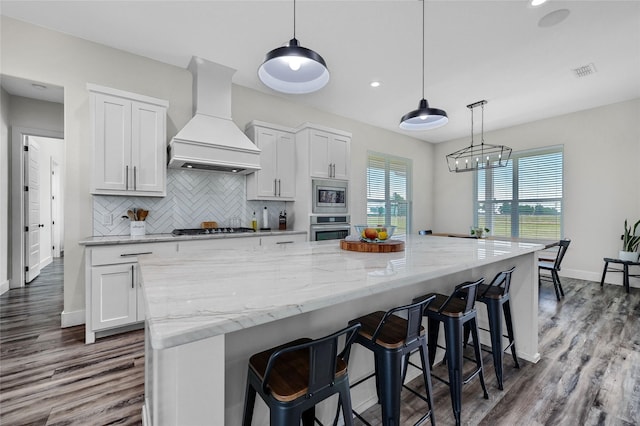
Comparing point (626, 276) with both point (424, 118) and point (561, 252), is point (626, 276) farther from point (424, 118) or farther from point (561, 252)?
point (424, 118)

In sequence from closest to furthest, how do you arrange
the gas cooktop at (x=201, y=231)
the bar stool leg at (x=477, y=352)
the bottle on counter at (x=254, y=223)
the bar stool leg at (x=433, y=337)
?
1. the bar stool leg at (x=477, y=352)
2. the bar stool leg at (x=433, y=337)
3. the gas cooktop at (x=201, y=231)
4. the bottle on counter at (x=254, y=223)

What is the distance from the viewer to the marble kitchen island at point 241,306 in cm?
74

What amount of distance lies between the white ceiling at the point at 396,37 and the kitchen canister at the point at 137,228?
1.88 meters

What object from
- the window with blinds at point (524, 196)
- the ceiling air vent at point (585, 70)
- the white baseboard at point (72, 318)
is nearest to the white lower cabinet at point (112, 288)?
the white baseboard at point (72, 318)

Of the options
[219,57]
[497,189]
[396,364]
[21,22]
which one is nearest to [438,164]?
[497,189]

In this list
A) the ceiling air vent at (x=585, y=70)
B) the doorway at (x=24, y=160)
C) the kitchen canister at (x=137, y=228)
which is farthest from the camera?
the doorway at (x=24, y=160)

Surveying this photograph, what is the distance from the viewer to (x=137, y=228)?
3082mm

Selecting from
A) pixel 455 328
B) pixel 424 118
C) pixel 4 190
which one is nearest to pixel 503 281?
pixel 455 328

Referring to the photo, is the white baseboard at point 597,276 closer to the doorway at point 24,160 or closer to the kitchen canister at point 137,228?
the kitchen canister at point 137,228

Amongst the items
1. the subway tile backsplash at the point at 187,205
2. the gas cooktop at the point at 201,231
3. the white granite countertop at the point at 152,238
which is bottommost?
the white granite countertop at the point at 152,238

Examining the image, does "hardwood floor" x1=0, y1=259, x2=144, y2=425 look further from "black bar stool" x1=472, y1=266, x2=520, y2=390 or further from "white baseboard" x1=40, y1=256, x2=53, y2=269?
"white baseboard" x1=40, y1=256, x2=53, y2=269

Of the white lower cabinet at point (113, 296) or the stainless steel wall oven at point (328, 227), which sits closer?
the white lower cabinet at point (113, 296)

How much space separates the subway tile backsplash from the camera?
10.3 ft

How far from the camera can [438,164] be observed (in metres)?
7.14
